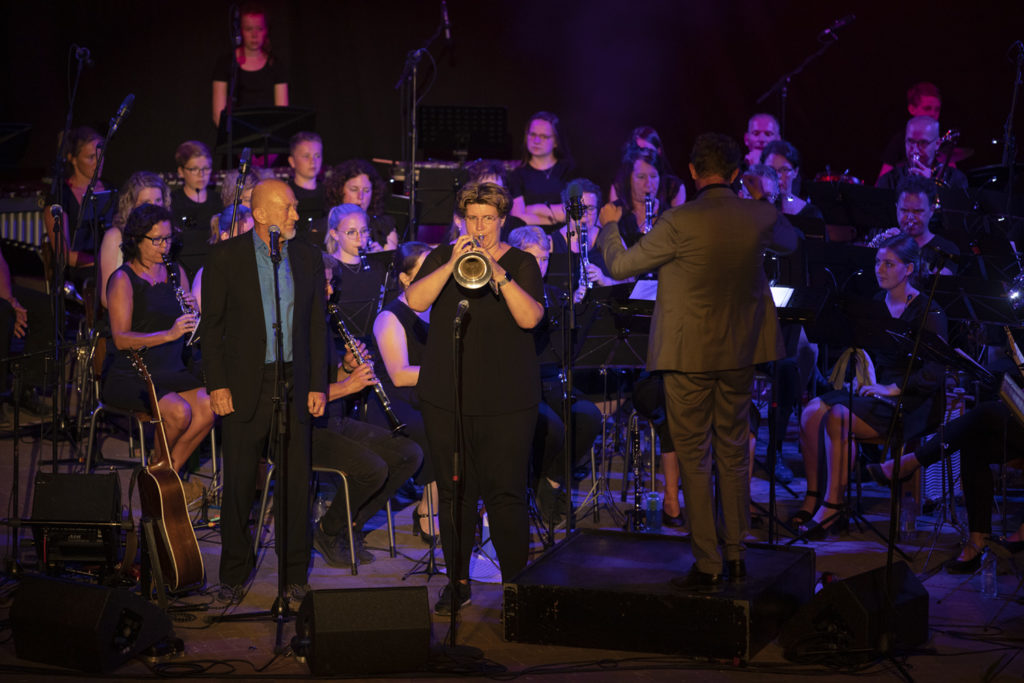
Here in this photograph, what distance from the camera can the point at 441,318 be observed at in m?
4.65

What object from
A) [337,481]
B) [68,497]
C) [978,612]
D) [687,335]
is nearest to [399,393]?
[337,481]

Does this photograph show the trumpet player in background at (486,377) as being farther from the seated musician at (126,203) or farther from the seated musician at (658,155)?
the seated musician at (658,155)

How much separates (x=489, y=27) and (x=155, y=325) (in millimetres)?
5938

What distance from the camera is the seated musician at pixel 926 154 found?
8625 millimetres

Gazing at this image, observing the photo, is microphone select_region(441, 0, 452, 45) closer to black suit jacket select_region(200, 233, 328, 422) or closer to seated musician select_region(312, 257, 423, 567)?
seated musician select_region(312, 257, 423, 567)

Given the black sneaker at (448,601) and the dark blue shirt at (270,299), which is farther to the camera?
the dark blue shirt at (270,299)

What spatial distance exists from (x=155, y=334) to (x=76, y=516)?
143cm

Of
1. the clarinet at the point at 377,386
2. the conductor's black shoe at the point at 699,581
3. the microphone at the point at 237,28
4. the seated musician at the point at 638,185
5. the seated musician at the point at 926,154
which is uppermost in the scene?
the microphone at the point at 237,28

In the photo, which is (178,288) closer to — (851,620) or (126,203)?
(126,203)

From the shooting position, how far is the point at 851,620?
14.0 feet

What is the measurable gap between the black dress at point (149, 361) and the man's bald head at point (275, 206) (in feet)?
5.53

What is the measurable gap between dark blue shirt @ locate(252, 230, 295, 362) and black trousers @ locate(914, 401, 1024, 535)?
325 centimetres

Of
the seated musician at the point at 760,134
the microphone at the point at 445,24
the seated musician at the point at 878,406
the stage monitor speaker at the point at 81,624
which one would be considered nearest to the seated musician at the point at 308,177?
the microphone at the point at 445,24

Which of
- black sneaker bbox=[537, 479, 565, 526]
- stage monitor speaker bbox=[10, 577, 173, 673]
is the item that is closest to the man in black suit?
A: stage monitor speaker bbox=[10, 577, 173, 673]
